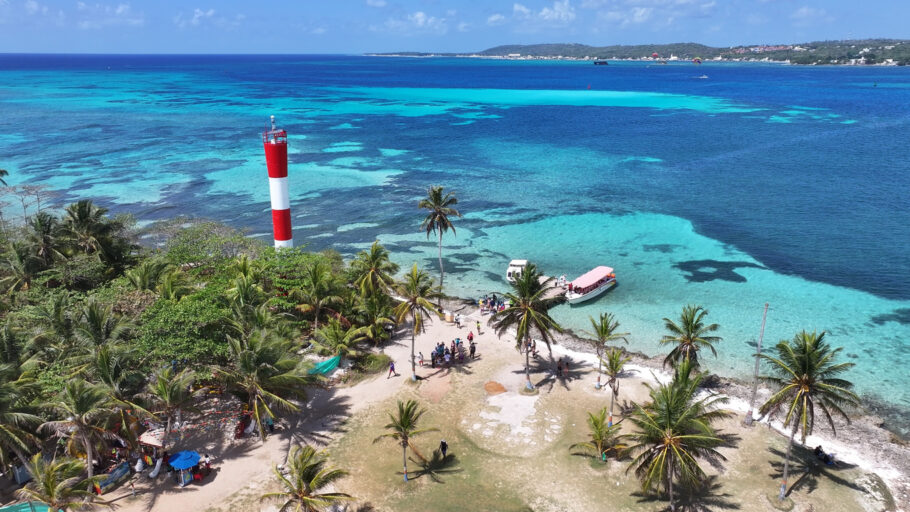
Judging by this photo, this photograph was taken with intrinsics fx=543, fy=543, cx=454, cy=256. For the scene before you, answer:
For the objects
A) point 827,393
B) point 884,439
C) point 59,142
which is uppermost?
point 59,142

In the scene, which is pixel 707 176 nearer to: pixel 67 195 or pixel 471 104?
pixel 67 195

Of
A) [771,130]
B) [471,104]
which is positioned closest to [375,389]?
[771,130]

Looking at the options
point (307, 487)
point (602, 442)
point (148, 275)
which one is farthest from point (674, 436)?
point (148, 275)

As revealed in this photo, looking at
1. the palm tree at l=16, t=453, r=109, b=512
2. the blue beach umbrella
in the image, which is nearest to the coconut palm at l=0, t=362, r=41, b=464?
the palm tree at l=16, t=453, r=109, b=512

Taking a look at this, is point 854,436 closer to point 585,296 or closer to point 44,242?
point 585,296

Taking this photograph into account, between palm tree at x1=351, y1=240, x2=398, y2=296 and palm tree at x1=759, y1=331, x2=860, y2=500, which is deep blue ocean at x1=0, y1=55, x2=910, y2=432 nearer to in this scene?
palm tree at x1=351, y1=240, x2=398, y2=296

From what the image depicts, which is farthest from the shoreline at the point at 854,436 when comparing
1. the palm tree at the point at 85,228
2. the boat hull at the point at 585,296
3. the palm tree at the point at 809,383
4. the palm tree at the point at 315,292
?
the palm tree at the point at 85,228
